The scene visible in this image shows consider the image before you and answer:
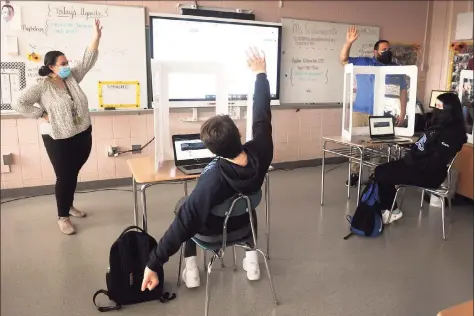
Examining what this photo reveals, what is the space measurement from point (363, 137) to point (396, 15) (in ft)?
9.27

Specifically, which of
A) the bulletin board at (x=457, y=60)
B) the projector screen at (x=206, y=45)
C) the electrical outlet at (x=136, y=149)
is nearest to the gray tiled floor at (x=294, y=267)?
the electrical outlet at (x=136, y=149)

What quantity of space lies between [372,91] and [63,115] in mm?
2678

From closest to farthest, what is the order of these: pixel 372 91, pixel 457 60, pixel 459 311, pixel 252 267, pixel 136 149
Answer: pixel 459 311
pixel 252 267
pixel 372 91
pixel 136 149
pixel 457 60

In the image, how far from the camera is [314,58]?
495 cm

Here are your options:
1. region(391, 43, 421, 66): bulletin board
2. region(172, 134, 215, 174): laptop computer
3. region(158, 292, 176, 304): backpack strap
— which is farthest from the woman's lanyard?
region(391, 43, 421, 66): bulletin board

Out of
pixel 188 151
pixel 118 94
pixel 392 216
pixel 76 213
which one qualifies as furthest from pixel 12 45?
pixel 392 216

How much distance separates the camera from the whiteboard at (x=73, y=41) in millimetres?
3512

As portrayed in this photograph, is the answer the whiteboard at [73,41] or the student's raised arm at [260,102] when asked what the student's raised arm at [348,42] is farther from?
the whiteboard at [73,41]

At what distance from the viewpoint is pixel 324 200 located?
3818 mm

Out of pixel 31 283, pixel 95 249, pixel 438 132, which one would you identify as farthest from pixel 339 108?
pixel 31 283

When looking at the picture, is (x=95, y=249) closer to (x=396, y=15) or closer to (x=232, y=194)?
(x=232, y=194)

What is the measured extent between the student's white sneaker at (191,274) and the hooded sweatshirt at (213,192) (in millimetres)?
490

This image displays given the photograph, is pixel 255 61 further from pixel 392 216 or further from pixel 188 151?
pixel 392 216

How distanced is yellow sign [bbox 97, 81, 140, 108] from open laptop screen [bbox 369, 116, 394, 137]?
232 centimetres
